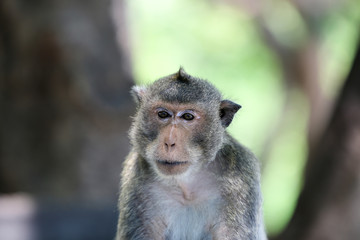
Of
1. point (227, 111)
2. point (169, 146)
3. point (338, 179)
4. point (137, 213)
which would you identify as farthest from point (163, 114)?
point (338, 179)

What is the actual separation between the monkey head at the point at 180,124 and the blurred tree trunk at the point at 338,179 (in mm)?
4071

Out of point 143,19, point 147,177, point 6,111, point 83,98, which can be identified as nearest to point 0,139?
point 6,111

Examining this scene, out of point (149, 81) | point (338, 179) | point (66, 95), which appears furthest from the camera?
point (66, 95)

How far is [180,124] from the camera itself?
16.4ft

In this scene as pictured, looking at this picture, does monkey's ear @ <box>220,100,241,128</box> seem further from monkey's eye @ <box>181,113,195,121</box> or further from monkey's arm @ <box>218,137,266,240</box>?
monkey's eye @ <box>181,113,195,121</box>

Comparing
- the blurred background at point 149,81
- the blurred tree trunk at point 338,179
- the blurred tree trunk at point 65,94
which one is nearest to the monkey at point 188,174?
the blurred background at point 149,81

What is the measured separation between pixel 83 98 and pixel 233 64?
642 cm

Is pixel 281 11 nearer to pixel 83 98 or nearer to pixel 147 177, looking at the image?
pixel 83 98

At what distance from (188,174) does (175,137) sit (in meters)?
0.38

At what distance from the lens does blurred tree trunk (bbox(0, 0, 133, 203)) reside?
36.7ft

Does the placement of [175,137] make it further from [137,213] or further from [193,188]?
[137,213]

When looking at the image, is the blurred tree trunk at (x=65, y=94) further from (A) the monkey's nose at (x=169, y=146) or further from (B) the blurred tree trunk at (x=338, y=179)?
(A) the monkey's nose at (x=169, y=146)

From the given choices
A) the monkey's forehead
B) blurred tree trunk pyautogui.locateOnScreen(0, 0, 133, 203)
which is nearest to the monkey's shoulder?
the monkey's forehead

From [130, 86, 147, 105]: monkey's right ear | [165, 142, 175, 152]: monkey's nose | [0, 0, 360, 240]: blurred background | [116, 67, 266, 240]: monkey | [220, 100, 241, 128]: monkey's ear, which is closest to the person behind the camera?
[165, 142, 175, 152]: monkey's nose
